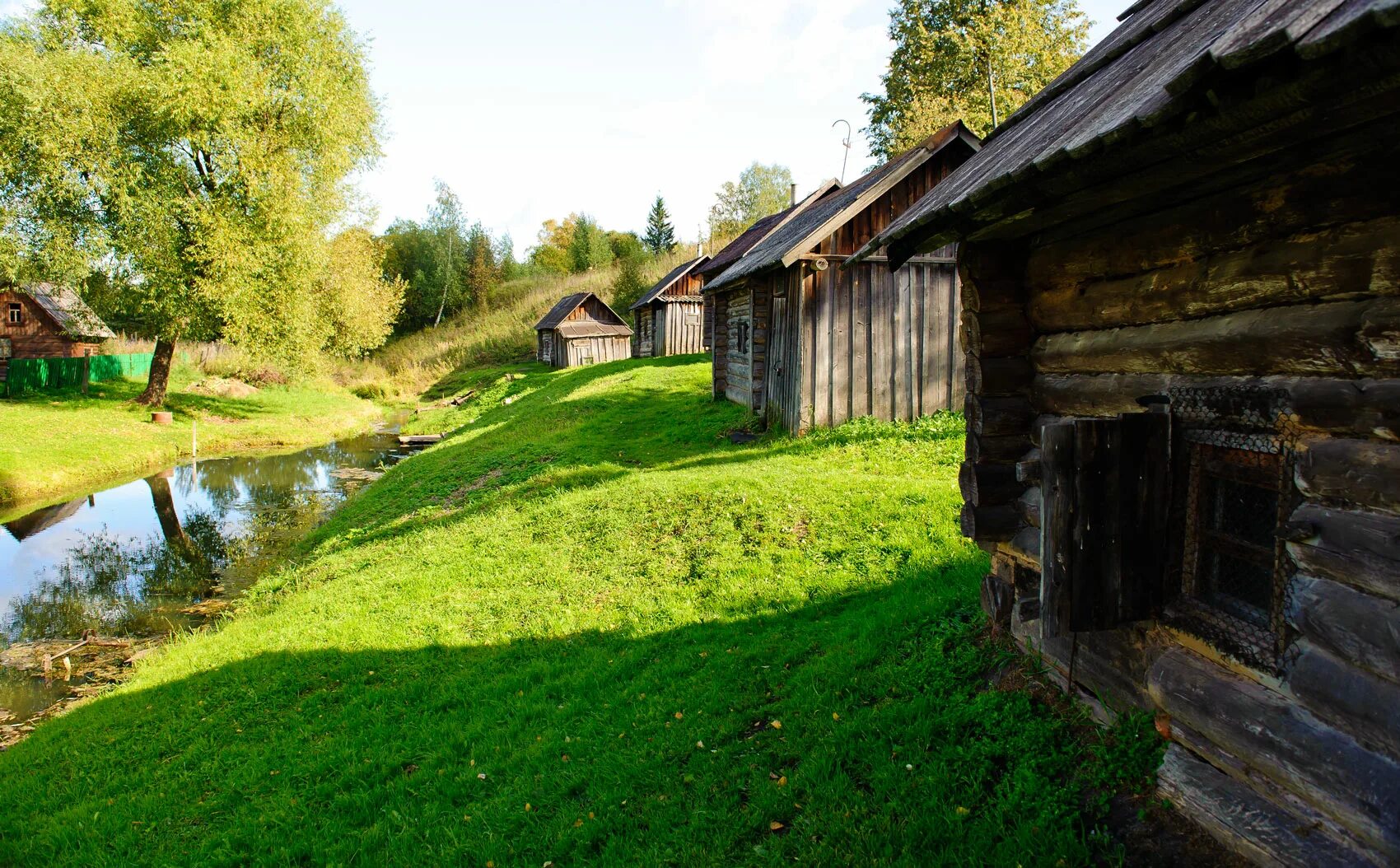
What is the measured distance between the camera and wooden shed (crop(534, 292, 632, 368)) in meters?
39.8

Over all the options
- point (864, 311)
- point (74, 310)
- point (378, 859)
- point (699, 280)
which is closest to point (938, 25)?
point (699, 280)

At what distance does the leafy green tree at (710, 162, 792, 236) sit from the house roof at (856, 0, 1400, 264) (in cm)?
6328

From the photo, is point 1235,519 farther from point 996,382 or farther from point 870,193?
point 870,193

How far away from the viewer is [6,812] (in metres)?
6.11

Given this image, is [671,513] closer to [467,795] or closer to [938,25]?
[467,795]

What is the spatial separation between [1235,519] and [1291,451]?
0.51m

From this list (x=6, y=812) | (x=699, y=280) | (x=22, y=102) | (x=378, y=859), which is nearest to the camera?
(x=378, y=859)

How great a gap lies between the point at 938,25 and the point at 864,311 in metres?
29.0

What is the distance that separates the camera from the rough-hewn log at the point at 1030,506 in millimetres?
4547

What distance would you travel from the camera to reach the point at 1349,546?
107 inches

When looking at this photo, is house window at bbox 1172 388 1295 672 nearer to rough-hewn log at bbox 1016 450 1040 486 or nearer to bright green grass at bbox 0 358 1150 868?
bright green grass at bbox 0 358 1150 868

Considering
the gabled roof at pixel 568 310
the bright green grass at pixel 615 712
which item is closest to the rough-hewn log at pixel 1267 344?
the bright green grass at pixel 615 712

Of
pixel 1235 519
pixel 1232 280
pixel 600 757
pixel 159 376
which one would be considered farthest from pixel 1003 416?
pixel 159 376

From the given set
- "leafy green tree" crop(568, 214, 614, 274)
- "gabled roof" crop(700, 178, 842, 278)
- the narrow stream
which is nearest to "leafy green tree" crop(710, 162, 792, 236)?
"leafy green tree" crop(568, 214, 614, 274)
